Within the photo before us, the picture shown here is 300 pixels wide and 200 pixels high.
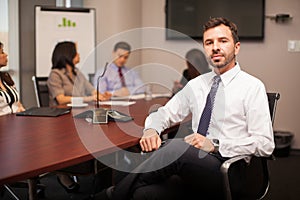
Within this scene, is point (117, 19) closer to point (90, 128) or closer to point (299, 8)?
point (299, 8)

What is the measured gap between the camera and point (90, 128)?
2.31m

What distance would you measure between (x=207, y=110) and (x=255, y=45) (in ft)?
10.6

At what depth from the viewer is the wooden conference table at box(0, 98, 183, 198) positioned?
5.12 ft

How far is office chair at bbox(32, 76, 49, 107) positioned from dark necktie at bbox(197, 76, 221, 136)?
6.63ft

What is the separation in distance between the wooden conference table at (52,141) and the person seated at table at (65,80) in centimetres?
114

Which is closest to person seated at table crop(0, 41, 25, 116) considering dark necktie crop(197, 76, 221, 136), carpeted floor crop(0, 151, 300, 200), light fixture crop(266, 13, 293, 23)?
carpeted floor crop(0, 151, 300, 200)

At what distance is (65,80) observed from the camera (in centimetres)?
417

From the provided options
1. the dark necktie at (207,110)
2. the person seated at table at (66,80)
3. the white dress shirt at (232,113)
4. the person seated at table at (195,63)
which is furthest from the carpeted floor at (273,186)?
the person seated at table at (195,63)

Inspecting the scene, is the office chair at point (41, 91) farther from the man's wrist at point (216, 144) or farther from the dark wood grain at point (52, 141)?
the man's wrist at point (216, 144)

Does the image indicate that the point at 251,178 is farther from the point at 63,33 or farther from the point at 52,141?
the point at 63,33

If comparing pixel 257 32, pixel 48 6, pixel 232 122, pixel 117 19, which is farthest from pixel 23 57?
pixel 232 122

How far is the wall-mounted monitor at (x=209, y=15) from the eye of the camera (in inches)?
204

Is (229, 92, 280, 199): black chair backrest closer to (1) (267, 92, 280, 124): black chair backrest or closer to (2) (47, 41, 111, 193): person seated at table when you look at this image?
(1) (267, 92, 280, 124): black chair backrest

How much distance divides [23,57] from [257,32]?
→ 2664 millimetres
